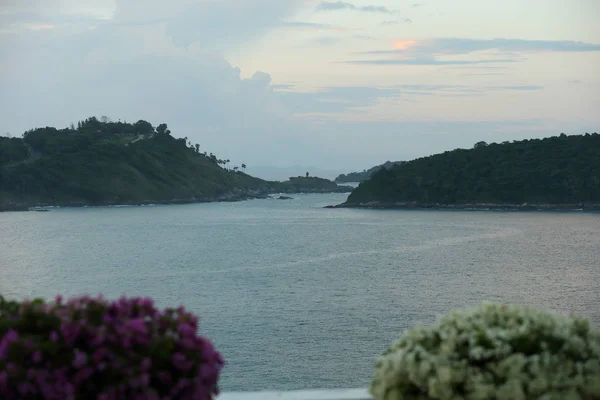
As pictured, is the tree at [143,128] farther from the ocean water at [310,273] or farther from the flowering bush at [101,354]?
the flowering bush at [101,354]

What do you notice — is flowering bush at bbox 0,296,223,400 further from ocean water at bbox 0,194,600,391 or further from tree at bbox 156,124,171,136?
tree at bbox 156,124,171,136

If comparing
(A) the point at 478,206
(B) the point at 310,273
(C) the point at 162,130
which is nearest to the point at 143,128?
(C) the point at 162,130

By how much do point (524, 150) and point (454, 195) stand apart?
20.5 metres

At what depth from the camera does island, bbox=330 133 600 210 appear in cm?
13112

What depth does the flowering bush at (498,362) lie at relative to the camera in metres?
3.12

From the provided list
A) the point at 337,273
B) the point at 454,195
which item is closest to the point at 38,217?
the point at 454,195

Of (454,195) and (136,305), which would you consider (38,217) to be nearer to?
(454,195)

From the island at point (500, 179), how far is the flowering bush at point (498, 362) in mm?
132423

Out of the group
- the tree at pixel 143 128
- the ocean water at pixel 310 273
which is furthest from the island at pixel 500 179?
the tree at pixel 143 128

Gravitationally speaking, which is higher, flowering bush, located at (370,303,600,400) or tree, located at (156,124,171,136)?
tree, located at (156,124,171,136)

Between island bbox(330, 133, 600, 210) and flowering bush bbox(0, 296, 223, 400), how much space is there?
133194 millimetres

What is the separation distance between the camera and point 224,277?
5709 centimetres

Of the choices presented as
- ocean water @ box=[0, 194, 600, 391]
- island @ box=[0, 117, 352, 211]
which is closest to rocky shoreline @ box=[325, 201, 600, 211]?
ocean water @ box=[0, 194, 600, 391]

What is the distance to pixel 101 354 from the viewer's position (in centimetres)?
292
